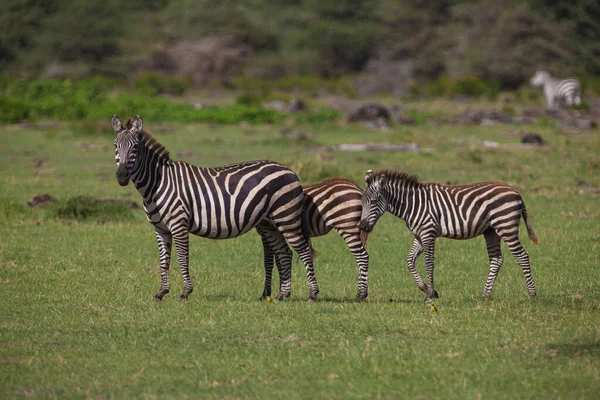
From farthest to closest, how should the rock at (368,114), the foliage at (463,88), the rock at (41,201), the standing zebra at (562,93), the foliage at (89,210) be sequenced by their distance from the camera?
the foliage at (463,88) < the standing zebra at (562,93) < the rock at (368,114) < the rock at (41,201) < the foliage at (89,210)

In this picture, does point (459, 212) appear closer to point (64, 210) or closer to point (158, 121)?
point (64, 210)

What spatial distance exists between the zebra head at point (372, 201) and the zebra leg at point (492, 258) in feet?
4.64

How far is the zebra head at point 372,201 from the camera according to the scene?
10.2 meters

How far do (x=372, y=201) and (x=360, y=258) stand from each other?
65 centimetres

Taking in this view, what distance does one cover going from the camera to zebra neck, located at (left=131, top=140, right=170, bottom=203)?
10266mm

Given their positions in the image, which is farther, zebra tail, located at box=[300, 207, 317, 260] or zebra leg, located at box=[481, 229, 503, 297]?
zebra tail, located at box=[300, 207, 317, 260]

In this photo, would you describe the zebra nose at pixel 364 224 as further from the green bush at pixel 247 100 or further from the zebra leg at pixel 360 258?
the green bush at pixel 247 100

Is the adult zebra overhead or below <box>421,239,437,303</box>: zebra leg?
overhead

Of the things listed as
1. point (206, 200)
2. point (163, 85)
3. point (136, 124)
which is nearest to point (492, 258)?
point (206, 200)

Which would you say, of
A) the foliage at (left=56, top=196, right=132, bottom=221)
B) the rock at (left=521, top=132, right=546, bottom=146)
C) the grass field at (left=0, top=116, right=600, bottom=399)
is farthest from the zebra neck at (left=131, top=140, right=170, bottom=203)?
the rock at (left=521, top=132, right=546, bottom=146)

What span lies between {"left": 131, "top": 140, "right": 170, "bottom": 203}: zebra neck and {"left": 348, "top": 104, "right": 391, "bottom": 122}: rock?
23.5 metres

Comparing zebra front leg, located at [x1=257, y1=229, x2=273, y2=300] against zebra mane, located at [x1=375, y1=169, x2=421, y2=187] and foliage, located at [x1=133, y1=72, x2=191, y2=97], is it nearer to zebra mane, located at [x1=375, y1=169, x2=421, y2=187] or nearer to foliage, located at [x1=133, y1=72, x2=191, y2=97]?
zebra mane, located at [x1=375, y1=169, x2=421, y2=187]

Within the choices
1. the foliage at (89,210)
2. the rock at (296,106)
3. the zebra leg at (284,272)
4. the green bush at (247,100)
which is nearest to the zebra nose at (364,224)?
the zebra leg at (284,272)

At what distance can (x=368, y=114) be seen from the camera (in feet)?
110
